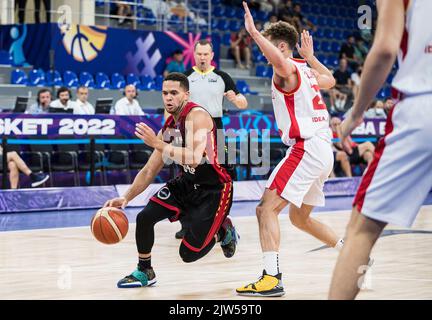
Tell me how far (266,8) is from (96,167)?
1129 centimetres

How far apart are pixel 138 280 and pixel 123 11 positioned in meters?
13.8

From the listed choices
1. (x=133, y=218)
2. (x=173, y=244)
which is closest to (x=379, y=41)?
(x=173, y=244)

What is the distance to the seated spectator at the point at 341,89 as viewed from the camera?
19219 millimetres

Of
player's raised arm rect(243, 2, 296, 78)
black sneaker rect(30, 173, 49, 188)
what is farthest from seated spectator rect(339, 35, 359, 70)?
player's raised arm rect(243, 2, 296, 78)

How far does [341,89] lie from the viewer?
19859mm

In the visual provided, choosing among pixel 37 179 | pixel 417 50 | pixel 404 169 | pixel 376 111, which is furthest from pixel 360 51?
pixel 404 169

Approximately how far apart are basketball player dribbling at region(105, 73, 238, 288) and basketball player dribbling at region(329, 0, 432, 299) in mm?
2574

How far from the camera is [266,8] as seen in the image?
23641 millimetres

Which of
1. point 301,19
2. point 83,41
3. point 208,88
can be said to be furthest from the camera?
point 301,19

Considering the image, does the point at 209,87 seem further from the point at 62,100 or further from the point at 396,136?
the point at 396,136

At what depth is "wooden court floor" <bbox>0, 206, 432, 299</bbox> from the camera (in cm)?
610

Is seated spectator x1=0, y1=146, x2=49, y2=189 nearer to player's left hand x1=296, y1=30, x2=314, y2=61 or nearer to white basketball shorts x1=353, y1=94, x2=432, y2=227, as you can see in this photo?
player's left hand x1=296, y1=30, x2=314, y2=61

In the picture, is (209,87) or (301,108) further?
(209,87)

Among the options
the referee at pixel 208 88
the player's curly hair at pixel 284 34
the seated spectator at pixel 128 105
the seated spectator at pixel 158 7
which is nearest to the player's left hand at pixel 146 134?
the player's curly hair at pixel 284 34
